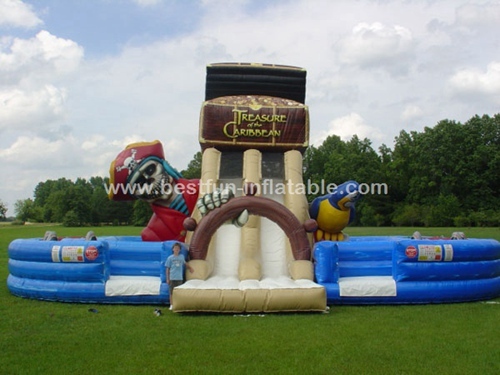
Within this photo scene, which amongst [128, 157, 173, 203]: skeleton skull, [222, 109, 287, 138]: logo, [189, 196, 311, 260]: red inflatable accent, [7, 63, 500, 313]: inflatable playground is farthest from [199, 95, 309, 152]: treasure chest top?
[189, 196, 311, 260]: red inflatable accent

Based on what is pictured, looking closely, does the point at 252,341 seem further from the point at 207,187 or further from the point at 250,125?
the point at 250,125

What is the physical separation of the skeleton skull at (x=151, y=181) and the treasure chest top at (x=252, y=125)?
1.35m

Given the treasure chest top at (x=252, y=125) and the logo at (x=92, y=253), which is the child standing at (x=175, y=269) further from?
the treasure chest top at (x=252, y=125)

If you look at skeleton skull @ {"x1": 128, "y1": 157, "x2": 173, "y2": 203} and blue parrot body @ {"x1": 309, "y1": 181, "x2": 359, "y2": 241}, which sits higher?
skeleton skull @ {"x1": 128, "y1": 157, "x2": 173, "y2": 203}

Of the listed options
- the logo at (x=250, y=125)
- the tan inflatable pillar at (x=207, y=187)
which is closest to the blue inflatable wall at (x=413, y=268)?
the tan inflatable pillar at (x=207, y=187)

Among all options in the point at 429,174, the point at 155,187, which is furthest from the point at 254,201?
the point at 429,174

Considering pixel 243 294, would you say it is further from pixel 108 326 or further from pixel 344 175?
pixel 344 175

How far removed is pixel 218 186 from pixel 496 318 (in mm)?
4368

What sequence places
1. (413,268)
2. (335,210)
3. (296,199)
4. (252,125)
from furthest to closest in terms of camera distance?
(252,125) < (296,199) < (335,210) < (413,268)

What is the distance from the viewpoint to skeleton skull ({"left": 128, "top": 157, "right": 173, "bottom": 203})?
7285mm

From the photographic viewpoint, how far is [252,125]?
8539mm

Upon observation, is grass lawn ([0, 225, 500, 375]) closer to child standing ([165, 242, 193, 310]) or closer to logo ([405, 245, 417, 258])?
child standing ([165, 242, 193, 310])

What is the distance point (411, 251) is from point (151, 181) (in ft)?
12.1

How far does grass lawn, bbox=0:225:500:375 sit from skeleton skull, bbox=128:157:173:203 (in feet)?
6.27
